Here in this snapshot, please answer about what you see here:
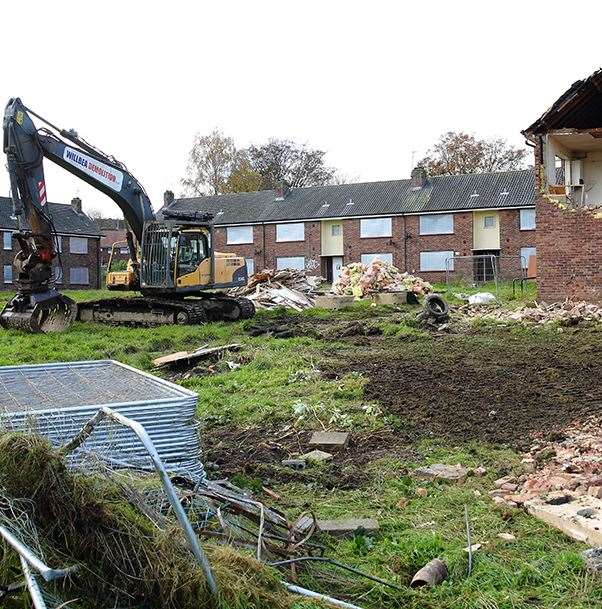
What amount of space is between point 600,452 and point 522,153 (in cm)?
6020

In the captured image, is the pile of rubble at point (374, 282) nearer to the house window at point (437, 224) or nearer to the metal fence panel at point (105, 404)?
the house window at point (437, 224)

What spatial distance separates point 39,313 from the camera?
19062 mm

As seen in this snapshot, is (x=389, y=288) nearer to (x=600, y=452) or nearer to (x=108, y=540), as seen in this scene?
(x=600, y=452)

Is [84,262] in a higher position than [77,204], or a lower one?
lower

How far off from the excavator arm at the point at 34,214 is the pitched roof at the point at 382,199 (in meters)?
30.8

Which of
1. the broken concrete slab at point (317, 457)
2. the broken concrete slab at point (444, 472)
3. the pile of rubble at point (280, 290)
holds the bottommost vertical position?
the broken concrete slab at point (317, 457)

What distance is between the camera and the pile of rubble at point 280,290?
2739cm

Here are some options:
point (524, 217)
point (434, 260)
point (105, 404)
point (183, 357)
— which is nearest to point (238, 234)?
point (434, 260)

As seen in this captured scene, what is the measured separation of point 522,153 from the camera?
2517 inches

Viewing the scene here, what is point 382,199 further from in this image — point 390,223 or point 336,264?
point 336,264

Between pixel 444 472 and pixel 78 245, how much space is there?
50.7 meters

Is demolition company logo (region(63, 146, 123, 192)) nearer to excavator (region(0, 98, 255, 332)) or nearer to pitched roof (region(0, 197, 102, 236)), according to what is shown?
excavator (region(0, 98, 255, 332))

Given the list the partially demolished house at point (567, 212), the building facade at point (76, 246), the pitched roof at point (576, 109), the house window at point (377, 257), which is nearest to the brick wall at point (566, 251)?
the partially demolished house at point (567, 212)

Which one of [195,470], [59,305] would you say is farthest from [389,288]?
[195,470]
